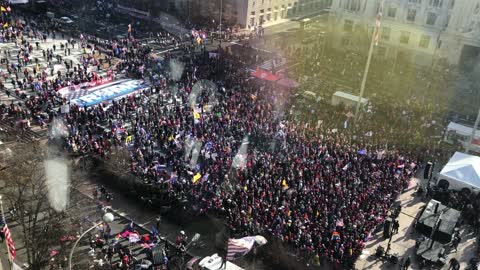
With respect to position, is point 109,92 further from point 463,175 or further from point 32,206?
point 463,175

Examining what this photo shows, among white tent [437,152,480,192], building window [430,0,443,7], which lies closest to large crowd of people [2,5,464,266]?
white tent [437,152,480,192]

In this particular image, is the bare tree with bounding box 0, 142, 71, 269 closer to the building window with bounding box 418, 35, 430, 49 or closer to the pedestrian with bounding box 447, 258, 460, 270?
the pedestrian with bounding box 447, 258, 460, 270

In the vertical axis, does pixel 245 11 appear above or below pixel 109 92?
above

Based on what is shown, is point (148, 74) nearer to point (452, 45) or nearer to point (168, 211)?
point (168, 211)

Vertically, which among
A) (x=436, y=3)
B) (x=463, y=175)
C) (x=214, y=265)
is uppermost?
(x=436, y=3)

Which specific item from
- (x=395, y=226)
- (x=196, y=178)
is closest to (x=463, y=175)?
(x=395, y=226)

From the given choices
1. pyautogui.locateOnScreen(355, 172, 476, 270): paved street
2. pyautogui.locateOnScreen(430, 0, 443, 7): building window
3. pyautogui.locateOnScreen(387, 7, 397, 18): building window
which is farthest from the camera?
pyautogui.locateOnScreen(387, 7, 397, 18): building window

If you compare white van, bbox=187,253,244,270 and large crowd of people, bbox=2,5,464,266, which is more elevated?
large crowd of people, bbox=2,5,464,266
